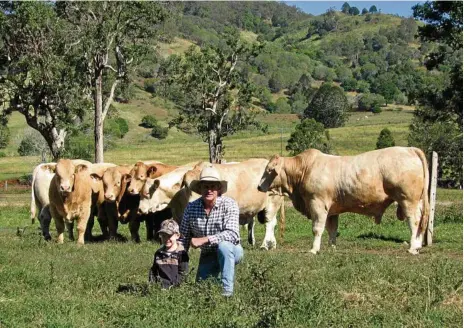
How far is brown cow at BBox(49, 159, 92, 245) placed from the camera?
768 inches

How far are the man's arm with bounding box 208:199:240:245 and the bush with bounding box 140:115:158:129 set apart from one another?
138 m

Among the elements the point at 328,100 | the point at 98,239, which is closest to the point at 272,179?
the point at 98,239

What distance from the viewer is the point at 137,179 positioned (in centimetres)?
2041

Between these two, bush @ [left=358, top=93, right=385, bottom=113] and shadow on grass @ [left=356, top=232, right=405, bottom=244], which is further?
bush @ [left=358, top=93, right=385, bottom=113]

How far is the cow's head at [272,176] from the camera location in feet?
60.6

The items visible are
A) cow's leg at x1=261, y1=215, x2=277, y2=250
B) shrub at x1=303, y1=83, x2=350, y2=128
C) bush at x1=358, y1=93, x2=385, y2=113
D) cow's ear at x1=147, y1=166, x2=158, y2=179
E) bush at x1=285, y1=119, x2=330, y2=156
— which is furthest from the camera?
bush at x1=358, y1=93, x2=385, y2=113

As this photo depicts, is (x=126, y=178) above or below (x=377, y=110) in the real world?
above

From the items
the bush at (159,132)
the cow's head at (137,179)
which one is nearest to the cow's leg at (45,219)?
the cow's head at (137,179)

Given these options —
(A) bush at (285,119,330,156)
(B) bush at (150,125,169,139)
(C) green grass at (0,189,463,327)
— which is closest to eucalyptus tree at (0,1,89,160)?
(C) green grass at (0,189,463,327)

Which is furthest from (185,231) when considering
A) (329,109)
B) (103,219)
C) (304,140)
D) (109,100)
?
(329,109)

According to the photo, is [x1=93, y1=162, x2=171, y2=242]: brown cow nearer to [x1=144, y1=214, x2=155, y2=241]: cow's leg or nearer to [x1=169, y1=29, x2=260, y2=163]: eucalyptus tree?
[x1=144, y1=214, x2=155, y2=241]: cow's leg

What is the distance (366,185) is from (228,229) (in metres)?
6.98

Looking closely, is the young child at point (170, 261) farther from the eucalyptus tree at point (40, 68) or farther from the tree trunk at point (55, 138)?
the tree trunk at point (55, 138)

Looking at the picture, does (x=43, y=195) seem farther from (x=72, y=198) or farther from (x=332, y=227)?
(x=332, y=227)
